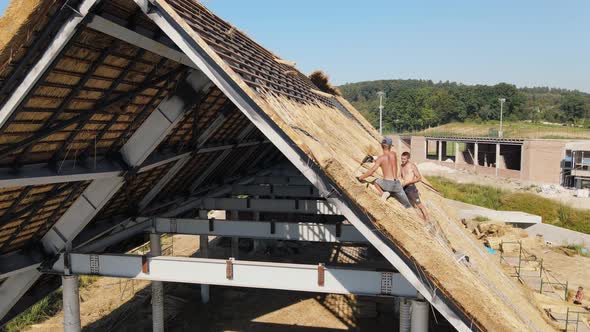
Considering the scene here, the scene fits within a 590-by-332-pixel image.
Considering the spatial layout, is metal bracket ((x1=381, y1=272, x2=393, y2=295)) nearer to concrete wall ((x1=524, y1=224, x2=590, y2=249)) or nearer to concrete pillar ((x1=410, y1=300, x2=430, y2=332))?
concrete pillar ((x1=410, y1=300, x2=430, y2=332))

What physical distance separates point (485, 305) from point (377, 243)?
1.98 metres

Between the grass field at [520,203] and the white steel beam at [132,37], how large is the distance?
29.0 m

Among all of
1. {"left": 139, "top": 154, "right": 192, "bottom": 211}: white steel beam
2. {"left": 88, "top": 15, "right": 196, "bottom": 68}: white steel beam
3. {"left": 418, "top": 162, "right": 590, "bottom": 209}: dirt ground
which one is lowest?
{"left": 418, "top": 162, "right": 590, "bottom": 209}: dirt ground

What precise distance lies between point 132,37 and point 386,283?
7.16 metres

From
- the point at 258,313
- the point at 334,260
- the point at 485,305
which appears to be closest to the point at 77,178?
the point at 485,305

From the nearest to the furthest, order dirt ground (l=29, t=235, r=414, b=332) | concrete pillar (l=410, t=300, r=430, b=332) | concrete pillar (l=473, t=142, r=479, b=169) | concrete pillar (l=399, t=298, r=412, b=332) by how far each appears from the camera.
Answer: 1. concrete pillar (l=410, t=300, r=430, b=332)
2. concrete pillar (l=399, t=298, r=412, b=332)
3. dirt ground (l=29, t=235, r=414, b=332)
4. concrete pillar (l=473, t=142, r=479, b=169)

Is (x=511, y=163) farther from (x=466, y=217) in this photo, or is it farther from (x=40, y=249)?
(x=40, y=249)

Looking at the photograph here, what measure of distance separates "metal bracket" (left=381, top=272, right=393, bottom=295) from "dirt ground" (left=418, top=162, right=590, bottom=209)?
117ft

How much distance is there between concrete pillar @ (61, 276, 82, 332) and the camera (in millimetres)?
11117

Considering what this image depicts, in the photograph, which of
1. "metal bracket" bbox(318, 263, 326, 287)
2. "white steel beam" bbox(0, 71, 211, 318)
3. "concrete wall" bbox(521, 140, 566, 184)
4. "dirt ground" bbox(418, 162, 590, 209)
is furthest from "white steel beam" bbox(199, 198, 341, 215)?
"concrete wall" bbox(521, 140, 566, 184)

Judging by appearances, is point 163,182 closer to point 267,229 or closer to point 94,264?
point 94,264

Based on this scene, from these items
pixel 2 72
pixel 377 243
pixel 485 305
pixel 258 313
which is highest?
pixel 2 72

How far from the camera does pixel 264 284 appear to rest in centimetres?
977

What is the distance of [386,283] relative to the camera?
906cm
